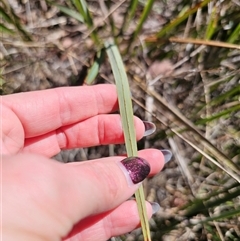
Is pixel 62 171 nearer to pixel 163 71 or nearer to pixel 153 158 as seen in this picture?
pixel 153 158

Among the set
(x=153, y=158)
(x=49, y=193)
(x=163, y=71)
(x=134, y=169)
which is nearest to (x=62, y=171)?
(x=49, y=193)

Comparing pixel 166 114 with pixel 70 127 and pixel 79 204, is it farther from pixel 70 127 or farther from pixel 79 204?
pixel 79 204

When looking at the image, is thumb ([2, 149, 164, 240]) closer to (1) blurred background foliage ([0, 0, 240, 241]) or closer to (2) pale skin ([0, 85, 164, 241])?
(2) pale skin ([0, 85, 164, 241])

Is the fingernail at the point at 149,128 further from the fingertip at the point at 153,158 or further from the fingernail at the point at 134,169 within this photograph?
the fingernail at the point at 134,169

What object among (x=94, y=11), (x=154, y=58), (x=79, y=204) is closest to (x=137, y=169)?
(x=79, y=204)

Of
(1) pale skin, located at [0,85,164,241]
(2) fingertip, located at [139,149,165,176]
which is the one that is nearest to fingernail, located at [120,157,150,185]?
(1) pale skin, located at [0,85,164,241]

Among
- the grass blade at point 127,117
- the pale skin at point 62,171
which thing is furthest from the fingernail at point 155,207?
the grass blade at point 127,117
